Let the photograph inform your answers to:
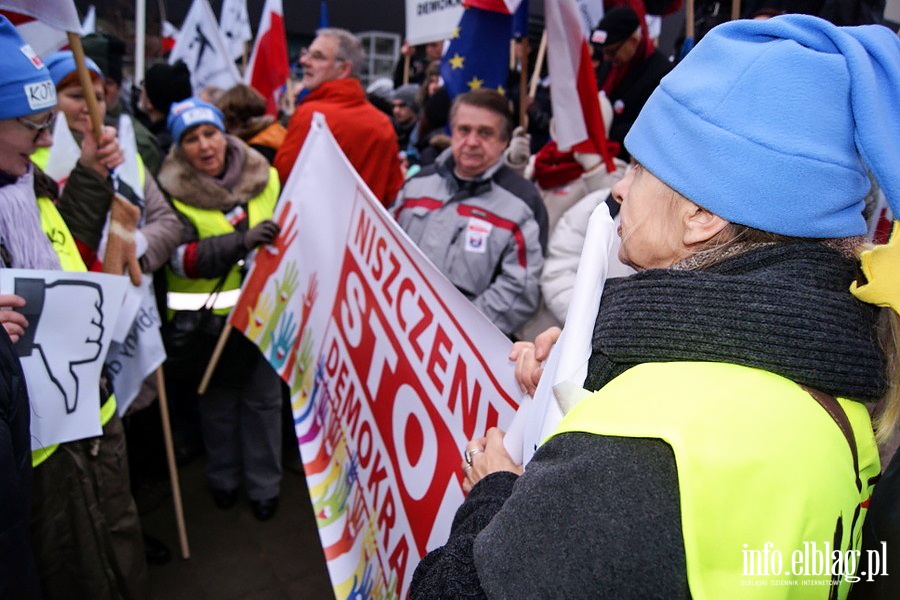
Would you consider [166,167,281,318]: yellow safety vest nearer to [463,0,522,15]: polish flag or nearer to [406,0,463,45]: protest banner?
[463,0,522,15]: polish flag

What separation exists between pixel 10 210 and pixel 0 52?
0.44 metres

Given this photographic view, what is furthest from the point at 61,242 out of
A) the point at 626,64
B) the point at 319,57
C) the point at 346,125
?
the point at 626,64

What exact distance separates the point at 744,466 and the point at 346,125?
3298 mm

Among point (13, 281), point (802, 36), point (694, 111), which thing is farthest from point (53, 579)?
point (802, 36)

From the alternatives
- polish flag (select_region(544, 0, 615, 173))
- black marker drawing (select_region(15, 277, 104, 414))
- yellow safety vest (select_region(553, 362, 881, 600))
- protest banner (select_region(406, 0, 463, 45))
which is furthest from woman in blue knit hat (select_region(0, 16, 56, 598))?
protest banner (select_region(406, 0, 463, 45))

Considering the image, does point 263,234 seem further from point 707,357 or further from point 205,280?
point 707,357

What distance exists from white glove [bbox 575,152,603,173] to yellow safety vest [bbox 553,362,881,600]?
2283 mm

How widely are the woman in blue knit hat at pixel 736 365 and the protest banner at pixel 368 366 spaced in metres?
0.64

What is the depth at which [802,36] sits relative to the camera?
89 centimetres

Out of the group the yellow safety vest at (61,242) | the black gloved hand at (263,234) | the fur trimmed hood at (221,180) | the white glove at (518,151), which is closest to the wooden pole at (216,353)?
the black gloved hand at (263,234)

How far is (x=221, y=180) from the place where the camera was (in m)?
3.29

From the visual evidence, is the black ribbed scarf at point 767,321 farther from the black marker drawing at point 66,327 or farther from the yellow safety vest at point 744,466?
the black marker drawing at point 66,327

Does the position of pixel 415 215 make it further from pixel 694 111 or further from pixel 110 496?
pixel 694 111

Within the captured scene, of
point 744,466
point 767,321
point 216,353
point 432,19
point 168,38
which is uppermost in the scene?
point 432,19
